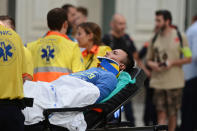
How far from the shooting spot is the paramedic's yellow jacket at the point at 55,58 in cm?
572

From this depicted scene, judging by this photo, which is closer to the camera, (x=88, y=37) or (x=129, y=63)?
(x=129, y=63)

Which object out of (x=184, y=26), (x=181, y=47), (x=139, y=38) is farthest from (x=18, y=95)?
(x=184, y=26)

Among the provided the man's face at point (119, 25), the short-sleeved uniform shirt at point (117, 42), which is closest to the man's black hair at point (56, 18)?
the short-sleeved uniform shirt at point (117, 42)

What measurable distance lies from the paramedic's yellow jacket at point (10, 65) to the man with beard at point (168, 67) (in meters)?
4.36

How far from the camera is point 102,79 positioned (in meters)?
4.99

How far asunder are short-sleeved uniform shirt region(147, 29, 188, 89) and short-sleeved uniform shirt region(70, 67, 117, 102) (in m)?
3.22

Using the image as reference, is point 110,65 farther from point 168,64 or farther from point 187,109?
point 187,109

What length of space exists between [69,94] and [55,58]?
116cm

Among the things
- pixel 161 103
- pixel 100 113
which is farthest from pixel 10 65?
pixel 161 103

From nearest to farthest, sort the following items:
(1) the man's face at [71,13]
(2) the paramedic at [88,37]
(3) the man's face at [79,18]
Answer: (2) the paramedic at [88,37] → (1) the man's face at [71,13] → (3) the man's face at [79,18]

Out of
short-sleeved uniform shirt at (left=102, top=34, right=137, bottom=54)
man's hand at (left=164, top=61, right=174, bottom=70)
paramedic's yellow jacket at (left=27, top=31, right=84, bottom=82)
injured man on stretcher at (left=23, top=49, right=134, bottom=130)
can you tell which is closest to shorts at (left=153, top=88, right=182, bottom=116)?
man's hand at (left=164, top=61, right=174, bottom=70)

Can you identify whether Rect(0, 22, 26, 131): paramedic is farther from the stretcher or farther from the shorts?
the shorts

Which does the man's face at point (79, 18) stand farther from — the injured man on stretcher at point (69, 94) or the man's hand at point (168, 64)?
the injured man on stretcher at point (69, 94)

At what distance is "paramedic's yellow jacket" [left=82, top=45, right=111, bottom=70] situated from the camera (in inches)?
253
